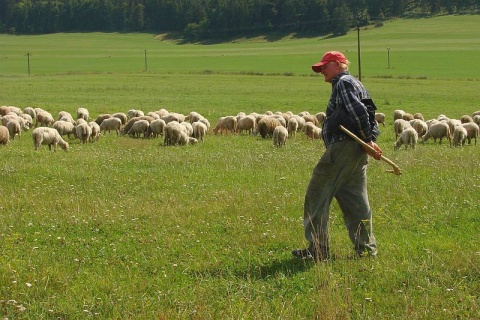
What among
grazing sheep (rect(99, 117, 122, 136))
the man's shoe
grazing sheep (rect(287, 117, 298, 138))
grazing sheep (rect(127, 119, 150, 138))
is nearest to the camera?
the man's shoe

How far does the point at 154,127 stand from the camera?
26.9 meters

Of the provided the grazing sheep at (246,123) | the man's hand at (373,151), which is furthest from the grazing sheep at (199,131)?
the man's hand at (373,151)

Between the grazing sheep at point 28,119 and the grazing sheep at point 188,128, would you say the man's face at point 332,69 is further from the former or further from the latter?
the grazing sheep at point 28,119

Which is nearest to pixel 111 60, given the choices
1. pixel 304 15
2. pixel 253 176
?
pixel 304 15

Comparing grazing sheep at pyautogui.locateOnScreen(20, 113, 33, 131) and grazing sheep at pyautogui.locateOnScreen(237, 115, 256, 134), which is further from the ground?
grazing sheep at pyautogui.locateOnScreen(20, 113, 33, 131)

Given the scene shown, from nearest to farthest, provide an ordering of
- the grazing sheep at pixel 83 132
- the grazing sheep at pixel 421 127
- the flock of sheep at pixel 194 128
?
the flock of sheep at pixel 194 128
the grazing sheep at pixel 83 132
the grazing sheep at pixel 421 127

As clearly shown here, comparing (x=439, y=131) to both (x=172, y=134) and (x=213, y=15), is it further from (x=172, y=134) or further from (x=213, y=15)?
(x=213, y=15)

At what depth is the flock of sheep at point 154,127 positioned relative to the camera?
2386 centimetres

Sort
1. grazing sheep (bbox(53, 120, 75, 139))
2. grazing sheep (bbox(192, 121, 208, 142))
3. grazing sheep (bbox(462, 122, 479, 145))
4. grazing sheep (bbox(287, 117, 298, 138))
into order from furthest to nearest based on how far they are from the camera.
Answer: grazing sheep (bbox(287, 117, 298, 138)) < grazing sheep (bbox(192, 121, 208, 142)) < grazing sheep (bbox(53, 120, 75, 139)) < grazing sheep (bbox(462, 122, 479, 145))

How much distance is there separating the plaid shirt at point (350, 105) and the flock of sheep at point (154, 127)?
49.9ft

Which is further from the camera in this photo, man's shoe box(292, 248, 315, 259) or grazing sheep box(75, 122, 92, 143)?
grazing sheep box(75, 122, 92, 143)

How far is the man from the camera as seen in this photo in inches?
333

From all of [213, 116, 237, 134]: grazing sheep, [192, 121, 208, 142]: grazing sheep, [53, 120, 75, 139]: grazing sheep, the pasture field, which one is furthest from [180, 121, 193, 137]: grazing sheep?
[53, 120, 75, 139]: grazing sheep

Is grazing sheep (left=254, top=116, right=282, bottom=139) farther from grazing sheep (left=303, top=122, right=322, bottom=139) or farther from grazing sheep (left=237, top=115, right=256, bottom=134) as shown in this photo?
grazing sheep (left=237, top=115, right=256, bottom=134)
